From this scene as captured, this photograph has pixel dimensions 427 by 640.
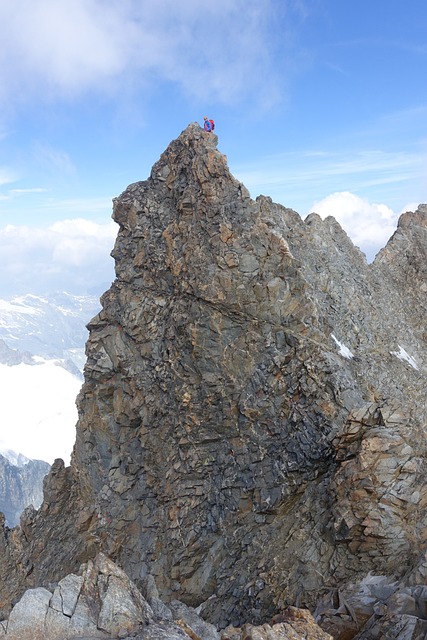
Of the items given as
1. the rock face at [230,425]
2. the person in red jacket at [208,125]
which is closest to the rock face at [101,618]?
the rock face at [230,425]

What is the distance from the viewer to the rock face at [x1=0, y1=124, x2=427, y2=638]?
2389cm

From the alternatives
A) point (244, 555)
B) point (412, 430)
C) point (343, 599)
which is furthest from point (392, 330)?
point (343, 599)

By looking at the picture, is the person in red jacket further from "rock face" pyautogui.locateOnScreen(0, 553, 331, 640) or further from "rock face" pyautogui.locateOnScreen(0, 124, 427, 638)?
"rock face" pyautogui.locateOnScreen(0, 553, 331, 640)

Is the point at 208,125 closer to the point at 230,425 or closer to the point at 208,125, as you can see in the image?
the point at 208,125

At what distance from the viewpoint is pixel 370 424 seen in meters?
25.0

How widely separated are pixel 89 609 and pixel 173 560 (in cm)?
1630

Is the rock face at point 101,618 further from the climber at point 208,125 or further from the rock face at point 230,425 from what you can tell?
the climber at point 208,125

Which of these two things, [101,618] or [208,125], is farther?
[208,125]

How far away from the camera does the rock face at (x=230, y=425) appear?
23.9 m

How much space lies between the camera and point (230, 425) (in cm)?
3180

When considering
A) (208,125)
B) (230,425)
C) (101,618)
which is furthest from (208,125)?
(101,618)

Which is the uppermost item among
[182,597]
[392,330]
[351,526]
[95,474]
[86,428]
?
[392,330]

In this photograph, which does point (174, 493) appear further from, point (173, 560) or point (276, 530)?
point (276, 530)

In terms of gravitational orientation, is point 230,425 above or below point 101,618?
above
